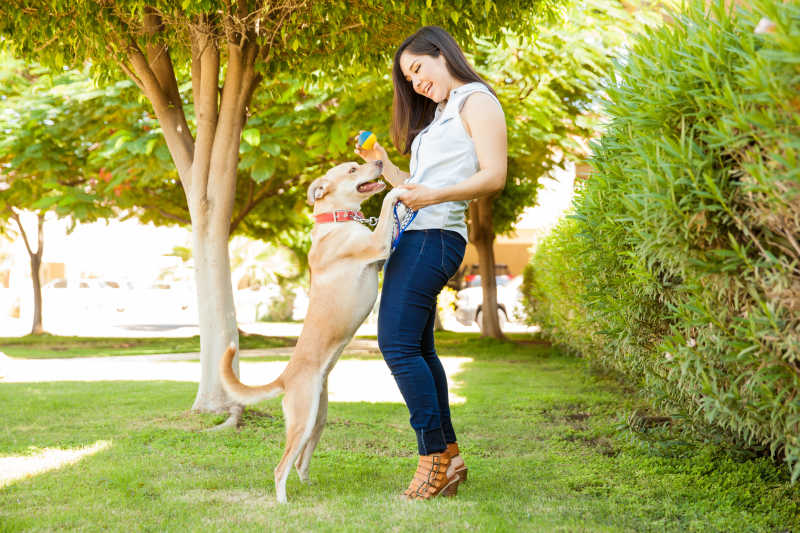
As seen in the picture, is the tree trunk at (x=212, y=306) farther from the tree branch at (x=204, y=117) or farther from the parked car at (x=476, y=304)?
the parked car at (x=476, y=304)

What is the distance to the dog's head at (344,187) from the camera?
3664 millimetres

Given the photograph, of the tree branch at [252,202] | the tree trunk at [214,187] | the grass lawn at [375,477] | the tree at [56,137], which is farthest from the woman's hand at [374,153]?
the tree branch at [252,202]

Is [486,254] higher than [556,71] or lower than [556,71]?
lower

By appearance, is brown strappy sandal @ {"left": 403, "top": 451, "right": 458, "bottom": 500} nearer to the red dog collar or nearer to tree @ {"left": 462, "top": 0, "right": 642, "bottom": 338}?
the red dog collar

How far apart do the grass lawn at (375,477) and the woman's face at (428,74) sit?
1.93 m

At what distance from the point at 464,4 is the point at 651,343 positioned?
111 inches

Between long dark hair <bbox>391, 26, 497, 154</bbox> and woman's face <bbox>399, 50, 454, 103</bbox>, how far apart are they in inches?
0.9

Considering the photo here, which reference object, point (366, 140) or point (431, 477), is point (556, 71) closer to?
point (366, 140)

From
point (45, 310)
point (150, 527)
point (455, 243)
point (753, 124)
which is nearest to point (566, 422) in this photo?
point (455, 243)

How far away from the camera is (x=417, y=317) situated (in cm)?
330

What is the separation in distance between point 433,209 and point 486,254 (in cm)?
1138

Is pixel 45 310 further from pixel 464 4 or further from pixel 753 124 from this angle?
pixel 753 124

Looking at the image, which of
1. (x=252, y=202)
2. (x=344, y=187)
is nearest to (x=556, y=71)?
(x=344, y=187)

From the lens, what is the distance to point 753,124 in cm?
212
